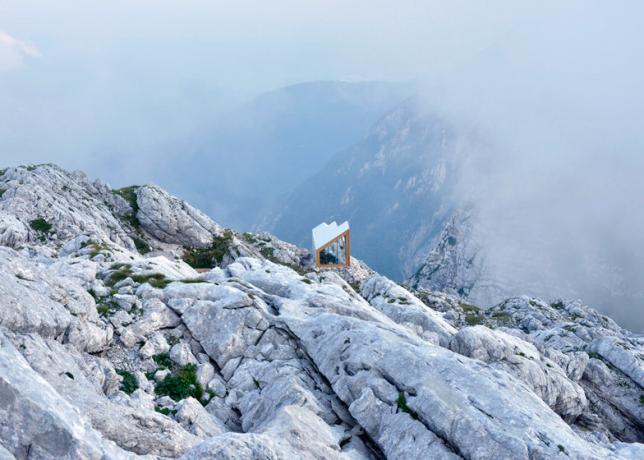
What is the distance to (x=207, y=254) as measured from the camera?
82.0 m

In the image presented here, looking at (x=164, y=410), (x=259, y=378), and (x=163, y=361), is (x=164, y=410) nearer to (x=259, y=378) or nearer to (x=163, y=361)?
(x=163, y=361)

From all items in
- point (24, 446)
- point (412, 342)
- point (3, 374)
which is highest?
point (412, 342)

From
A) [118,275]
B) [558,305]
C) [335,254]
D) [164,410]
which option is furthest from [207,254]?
[558,305]

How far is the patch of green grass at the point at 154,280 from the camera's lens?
3381cm

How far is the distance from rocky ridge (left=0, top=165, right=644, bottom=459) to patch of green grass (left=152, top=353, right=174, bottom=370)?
0.13 metres

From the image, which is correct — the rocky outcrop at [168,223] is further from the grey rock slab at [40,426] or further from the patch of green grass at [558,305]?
the patch of green grass at [558,305]

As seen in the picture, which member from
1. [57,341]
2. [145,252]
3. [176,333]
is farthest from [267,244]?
[57,341]

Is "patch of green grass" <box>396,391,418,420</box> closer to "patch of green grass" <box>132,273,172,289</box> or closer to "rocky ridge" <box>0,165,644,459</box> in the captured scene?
"rocky ridge" <box>0,165,644,459</box>

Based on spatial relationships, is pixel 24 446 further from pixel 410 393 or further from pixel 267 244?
pixel 267 244

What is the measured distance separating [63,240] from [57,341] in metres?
46.8

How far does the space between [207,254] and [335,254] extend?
24.8m

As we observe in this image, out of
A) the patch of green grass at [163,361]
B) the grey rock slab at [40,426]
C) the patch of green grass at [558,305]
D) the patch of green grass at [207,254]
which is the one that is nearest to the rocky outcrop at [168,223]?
the patch of green grass at [207,254]

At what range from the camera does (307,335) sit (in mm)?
29391

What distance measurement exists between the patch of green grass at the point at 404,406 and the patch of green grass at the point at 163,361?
1365cm
